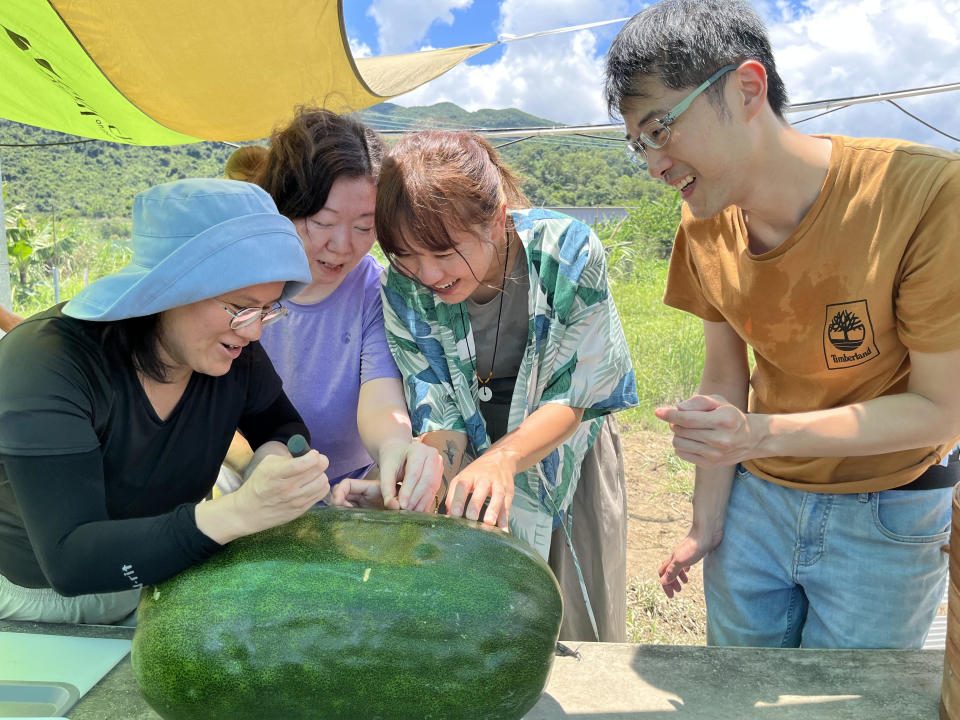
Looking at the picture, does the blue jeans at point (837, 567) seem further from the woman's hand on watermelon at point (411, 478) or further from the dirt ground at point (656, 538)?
the dirt ground at point (656, 538)

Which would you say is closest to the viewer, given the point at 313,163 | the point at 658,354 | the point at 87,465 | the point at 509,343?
the point at 87,465

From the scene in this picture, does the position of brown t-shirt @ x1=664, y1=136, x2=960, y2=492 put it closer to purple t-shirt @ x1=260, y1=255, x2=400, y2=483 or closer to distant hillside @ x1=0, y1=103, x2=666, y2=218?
purple t-shirt @ x1=260, y1=255, x2=400, y2=483

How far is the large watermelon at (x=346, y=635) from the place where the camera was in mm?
1440

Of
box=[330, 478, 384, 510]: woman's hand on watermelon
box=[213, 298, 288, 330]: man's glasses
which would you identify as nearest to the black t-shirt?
box=[213, 298, 288, 330]: man's glasses

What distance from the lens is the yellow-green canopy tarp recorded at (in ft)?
9.33

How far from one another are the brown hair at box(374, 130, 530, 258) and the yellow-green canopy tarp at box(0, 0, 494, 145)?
0.78 metres

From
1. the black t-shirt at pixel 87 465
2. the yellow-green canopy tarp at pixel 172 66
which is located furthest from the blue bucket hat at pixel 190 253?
the yellow-green canopy tarp at pixel 172 66

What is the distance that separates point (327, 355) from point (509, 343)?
0.61 m

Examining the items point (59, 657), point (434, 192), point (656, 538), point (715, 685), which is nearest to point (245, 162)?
point (434, 192)

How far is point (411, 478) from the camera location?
1884 mm

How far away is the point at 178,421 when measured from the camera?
186cm

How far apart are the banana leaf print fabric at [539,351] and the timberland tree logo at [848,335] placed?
2.05 ft

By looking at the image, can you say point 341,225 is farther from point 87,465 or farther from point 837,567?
point 837,567

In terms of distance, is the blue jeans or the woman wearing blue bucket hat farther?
the blue jeans
